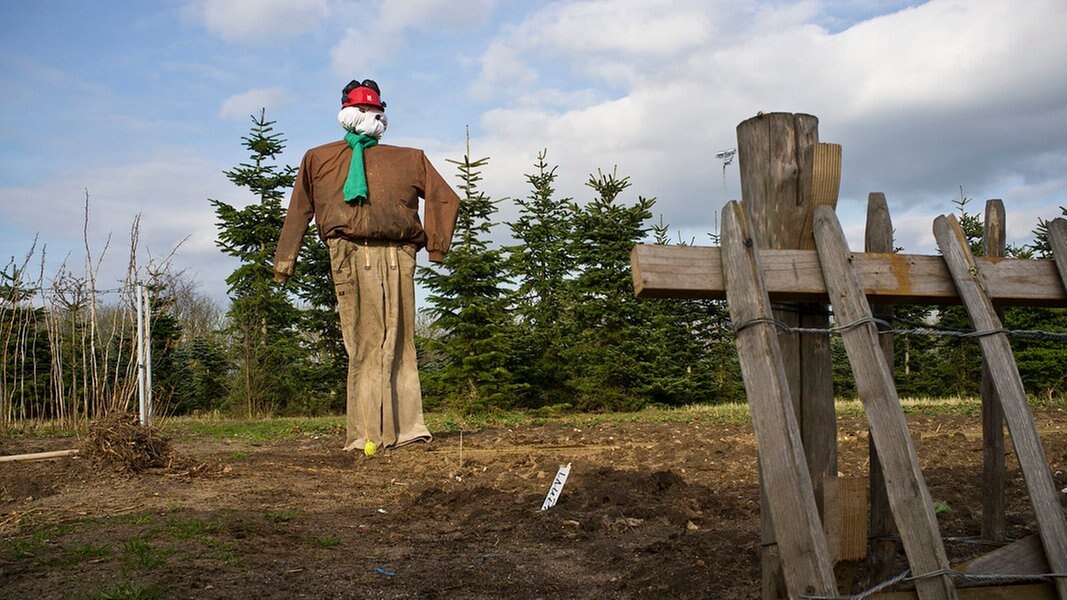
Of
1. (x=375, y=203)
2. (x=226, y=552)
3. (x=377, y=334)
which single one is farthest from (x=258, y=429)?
(x=226, y=552)

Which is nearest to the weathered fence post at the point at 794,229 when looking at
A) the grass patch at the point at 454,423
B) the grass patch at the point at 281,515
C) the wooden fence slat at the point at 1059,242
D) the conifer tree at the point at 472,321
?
the wooden fence slat at the point at 1059,242

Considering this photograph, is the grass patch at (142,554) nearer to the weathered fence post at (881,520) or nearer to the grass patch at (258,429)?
the weathered fence post at (881,520)

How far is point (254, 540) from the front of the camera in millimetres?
4566

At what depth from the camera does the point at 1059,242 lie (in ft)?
10.4

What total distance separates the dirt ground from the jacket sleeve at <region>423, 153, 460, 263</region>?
5.75 ft

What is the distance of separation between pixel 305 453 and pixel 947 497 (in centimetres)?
530

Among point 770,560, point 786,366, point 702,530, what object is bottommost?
point 702,530

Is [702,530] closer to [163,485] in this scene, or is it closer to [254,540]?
[254,540]

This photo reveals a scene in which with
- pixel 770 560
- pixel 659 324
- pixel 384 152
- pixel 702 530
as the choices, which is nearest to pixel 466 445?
pixel 384 152

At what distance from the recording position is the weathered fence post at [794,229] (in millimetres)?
3033

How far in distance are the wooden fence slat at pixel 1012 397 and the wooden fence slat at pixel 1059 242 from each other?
0.33 m

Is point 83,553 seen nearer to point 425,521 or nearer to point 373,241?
point 425,521

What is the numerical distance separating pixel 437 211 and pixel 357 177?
2.57ft

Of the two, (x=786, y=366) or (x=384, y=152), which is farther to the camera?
(x=384, y=152)
